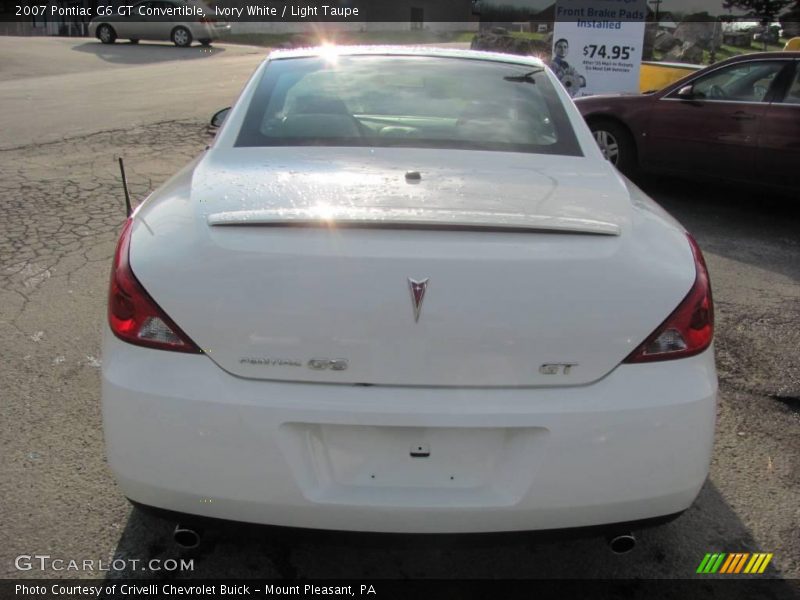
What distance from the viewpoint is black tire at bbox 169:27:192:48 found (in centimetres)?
2745

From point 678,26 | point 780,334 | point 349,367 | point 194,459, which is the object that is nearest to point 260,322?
point 349,367

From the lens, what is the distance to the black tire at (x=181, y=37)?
27.5 meters

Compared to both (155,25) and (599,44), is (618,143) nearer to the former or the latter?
(599,44)

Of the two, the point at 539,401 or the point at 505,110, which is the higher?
the point at 505,110

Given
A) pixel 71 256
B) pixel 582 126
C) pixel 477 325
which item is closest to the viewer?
pixel 477 325

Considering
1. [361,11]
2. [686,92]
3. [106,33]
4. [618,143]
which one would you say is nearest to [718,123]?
[686,92]

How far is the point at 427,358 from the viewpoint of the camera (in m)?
1.86

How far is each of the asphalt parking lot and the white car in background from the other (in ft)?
69.8

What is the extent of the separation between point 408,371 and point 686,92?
6442 mm

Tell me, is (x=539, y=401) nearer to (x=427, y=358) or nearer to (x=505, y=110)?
(x=427, y=358)

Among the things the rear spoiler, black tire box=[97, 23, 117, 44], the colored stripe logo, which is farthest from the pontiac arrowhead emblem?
black tire box=[97, 23, 117, 44]

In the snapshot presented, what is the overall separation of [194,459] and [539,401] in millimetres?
895

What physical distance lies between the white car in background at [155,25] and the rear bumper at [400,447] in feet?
93.4

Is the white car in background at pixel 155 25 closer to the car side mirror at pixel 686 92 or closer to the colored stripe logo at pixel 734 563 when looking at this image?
the car side mirror at pixel 686 92
